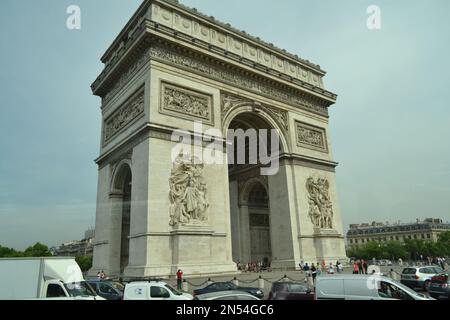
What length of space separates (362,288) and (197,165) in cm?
1253

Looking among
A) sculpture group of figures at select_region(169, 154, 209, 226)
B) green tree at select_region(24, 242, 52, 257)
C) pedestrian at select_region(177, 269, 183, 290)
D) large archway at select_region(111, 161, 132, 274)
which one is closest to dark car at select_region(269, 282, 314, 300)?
pedestrian at select_region(177, 269, 183, 290)

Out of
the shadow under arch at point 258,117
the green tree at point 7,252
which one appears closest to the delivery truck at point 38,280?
the shadow under arch at point 258,117

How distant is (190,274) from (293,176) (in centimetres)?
1128

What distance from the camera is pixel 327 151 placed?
1119 inches

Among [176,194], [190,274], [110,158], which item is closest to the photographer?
[190,274]

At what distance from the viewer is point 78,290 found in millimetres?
9727

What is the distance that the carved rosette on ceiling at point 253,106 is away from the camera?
22750 millimetres

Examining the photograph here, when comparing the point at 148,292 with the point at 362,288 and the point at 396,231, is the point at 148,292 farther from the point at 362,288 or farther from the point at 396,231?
the point at 396,231

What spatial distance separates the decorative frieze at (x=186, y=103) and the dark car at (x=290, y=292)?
12.2 meters

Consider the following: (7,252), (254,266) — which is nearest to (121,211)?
(254,266)

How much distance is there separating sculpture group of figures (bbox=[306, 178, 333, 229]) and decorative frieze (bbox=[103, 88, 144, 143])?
13.1 meters

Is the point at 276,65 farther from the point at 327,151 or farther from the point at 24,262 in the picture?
the point at 24,262

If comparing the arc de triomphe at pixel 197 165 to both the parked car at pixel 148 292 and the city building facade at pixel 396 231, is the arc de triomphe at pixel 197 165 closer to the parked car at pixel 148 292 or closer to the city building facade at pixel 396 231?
the parked car at pixel 148 292

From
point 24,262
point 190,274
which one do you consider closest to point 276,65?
point 190,274
